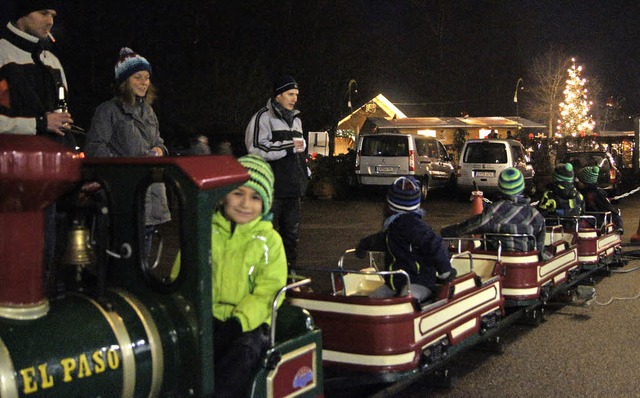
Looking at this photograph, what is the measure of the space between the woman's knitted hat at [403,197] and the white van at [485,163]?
669 inches

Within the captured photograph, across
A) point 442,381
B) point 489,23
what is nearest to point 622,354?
point 442,381

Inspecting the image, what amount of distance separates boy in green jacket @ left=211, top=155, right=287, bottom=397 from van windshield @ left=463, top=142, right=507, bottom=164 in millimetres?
19525

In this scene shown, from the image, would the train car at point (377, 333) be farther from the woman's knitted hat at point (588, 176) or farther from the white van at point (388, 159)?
the white van at point (388, 159)

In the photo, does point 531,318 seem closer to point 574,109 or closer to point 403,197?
point 403,197

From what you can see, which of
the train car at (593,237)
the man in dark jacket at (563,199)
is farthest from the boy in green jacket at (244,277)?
the man in dark jacket at (563,199)

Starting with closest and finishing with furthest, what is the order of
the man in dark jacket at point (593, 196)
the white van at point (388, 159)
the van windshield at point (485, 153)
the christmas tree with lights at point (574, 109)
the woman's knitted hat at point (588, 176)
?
the man in dark jacket at point (593, 196) < the woman's knitted hat at point (588, 176) < the white van at point (388, 159) < the van windshield at point (485, 153) < the christmas tree with lights at point (574, 109)

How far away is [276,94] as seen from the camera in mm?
6574

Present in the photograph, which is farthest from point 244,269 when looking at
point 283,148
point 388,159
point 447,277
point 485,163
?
point 485,163

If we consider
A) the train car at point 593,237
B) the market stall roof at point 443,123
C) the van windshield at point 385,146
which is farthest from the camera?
the market stall roof at point 443,123

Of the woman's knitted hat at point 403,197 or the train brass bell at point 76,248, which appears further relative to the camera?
the woman's knitted hat at point 403,197

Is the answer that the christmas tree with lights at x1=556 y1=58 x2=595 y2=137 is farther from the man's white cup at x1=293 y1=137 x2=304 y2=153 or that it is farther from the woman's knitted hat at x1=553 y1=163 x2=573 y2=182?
the man's white cup at x1=293 y1=137 x2=304 y2=153

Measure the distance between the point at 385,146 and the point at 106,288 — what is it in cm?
1950

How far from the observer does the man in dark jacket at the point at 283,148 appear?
6.56 meters

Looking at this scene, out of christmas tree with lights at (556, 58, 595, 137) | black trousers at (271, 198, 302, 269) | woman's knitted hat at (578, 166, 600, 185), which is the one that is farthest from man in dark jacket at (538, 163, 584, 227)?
christmas tree with lights at (556, 58, 595, 137)
